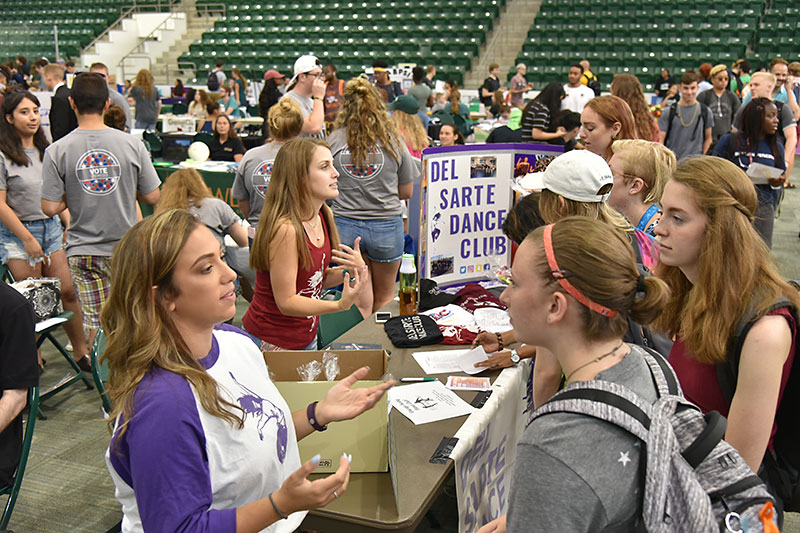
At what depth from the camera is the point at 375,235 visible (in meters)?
4.02

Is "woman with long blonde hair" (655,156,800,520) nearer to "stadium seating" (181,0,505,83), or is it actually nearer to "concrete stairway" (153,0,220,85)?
"stadium seating" (181,0,505,83)

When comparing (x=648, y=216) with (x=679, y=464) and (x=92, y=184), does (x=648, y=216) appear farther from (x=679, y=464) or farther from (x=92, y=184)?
(x=92, y=184)

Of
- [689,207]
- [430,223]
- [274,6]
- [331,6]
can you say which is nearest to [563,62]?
[331,6]

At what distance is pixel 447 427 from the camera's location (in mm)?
2031

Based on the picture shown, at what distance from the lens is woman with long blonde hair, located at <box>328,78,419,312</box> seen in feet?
12.5

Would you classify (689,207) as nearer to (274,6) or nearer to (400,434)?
(400,434)

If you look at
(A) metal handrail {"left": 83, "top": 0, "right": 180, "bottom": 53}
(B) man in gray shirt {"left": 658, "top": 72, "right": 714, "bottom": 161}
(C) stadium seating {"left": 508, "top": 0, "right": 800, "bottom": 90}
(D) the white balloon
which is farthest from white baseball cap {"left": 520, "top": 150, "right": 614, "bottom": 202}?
(A) metal handrail {"left": 83, "top": 0, "right": 180, "bottom": 53}

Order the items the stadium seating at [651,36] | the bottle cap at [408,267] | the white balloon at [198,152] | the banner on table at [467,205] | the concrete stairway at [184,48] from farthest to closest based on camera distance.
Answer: the concrete stairway at [184,48] < the stadium seating at [651,36] < the white balloon at [198,152] < the banner on table at [467,205] < the bottle cap at [408,267]

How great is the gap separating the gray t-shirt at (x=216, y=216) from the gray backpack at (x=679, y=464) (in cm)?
322

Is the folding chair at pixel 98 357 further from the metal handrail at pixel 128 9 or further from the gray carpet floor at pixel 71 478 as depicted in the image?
the metal handrail at pixel 128 9

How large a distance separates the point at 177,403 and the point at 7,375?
3.89ft

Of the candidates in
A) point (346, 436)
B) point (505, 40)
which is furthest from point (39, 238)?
point (505, 40)

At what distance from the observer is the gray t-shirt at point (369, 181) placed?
3920mm

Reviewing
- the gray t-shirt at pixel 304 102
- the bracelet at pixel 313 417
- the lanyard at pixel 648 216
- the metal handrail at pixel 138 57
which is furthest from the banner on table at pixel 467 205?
the metal handrail at pixel 138 57
